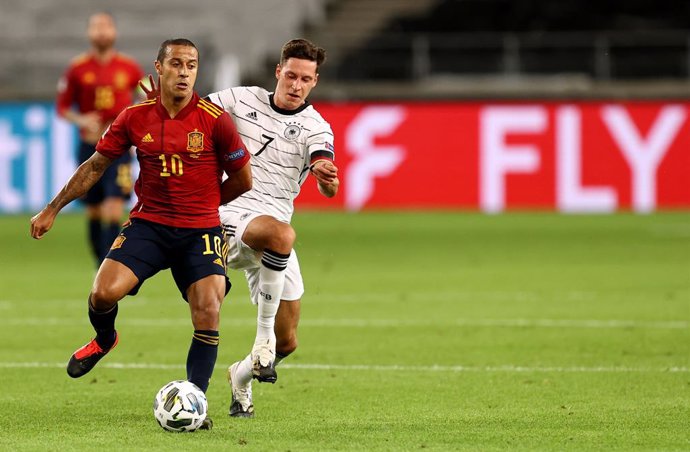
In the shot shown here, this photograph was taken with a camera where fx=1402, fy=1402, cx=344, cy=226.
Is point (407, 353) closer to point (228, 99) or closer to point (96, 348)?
point (228, 99)

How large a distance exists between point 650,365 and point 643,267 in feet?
22.8

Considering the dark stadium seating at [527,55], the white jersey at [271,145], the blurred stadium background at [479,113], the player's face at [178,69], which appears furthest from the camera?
the dark stadium seating at [527,55]

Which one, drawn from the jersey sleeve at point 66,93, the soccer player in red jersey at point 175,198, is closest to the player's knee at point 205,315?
the soccer player in red jersey at point 175,198

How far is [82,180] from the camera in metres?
7.07

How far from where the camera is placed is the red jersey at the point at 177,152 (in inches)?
276

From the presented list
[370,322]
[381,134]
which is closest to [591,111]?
[381,134]

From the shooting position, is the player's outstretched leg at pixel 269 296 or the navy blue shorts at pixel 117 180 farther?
the navy blue shorts at pixel 117 180

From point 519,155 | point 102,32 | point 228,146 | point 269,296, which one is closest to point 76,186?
point 228,146

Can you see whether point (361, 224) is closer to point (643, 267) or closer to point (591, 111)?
point (591, 111)

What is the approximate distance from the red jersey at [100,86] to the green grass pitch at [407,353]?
5.96 ft

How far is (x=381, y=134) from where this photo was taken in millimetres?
23250

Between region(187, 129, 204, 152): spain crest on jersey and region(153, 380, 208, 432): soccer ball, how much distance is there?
47.1 inches

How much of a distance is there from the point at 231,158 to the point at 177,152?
0.29 meters

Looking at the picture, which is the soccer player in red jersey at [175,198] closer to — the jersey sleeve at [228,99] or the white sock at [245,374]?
the white sock at [245,374]
